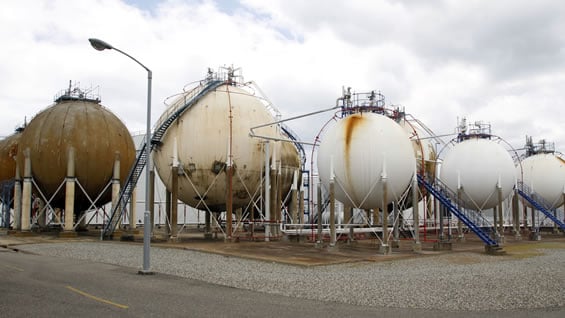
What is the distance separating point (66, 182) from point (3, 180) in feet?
42.4

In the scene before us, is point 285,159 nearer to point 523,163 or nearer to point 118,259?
point 118,259

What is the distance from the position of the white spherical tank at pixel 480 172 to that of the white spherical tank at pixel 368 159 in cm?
939

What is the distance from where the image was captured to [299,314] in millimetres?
9688

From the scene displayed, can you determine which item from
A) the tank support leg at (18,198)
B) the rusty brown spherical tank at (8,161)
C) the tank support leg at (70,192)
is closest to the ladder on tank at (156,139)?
the tank support leg at (70,192)

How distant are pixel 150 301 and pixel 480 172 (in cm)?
2616

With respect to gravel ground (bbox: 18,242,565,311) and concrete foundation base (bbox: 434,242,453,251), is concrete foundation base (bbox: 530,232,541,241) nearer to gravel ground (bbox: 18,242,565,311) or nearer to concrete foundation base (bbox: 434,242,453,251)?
concrete foundation base (bbox: 434,242,453,251)

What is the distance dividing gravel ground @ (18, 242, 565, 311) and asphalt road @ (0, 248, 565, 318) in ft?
2.44

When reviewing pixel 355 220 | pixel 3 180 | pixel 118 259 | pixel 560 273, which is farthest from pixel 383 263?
pixel 3 180

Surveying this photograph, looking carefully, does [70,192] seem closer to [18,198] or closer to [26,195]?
[26,195]

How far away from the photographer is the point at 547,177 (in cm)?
4225

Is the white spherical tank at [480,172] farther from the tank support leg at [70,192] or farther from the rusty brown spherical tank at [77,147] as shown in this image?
the tank support leg at [70,192]

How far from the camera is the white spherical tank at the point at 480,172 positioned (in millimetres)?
32125

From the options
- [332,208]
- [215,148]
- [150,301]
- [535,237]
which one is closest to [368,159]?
[332,208]

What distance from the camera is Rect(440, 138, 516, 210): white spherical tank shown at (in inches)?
1265
